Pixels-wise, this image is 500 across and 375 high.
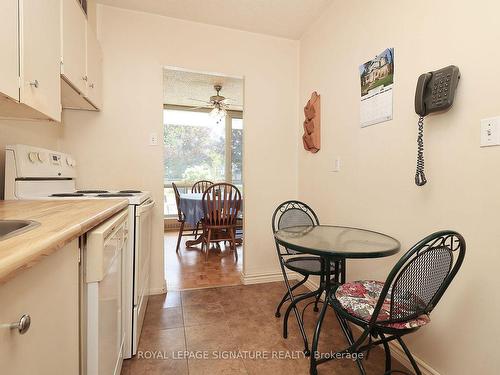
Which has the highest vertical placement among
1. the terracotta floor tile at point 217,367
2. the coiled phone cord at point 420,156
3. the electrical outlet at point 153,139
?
the electrical outlet at point 153,139

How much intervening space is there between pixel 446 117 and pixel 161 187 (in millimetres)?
2065

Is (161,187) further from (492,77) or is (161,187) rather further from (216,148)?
(216,148)

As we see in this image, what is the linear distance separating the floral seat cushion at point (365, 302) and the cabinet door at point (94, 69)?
204 centimetres

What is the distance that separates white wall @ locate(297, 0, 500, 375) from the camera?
1102 mm

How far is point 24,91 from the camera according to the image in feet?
3.37

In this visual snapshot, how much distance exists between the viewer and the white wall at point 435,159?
3.61ft

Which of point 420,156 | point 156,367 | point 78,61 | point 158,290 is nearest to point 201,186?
point 158,290

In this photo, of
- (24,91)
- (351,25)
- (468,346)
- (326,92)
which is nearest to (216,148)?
(326,92)

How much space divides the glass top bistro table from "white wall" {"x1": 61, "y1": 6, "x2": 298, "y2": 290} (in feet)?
3.08

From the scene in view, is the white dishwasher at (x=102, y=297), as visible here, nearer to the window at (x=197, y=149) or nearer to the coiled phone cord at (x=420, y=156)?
the coiled phone cord at (x=420, y=156)

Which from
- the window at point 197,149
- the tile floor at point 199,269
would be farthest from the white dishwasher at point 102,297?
the window at point 197,149

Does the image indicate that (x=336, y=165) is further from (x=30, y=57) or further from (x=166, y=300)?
(x=30, y=57)

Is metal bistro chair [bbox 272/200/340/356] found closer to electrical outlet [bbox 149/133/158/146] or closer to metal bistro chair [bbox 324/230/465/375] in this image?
metal bistro chair [bbox 324/230/465/375]

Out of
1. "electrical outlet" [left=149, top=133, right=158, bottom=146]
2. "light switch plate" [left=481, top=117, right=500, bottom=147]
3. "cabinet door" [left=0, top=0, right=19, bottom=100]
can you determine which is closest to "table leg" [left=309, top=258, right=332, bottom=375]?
"light switch plate" [left=481, top=117, right=500, bottom=147]
